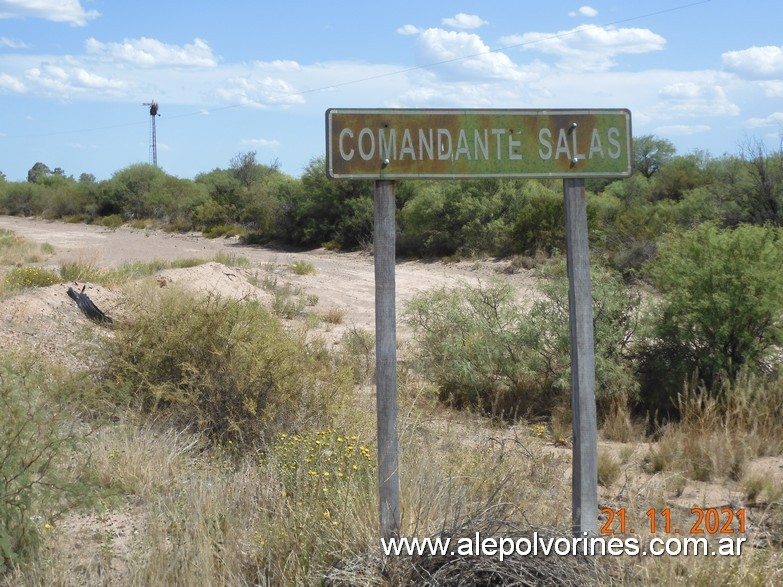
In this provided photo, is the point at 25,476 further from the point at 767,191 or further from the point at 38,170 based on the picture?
the point at 38,170

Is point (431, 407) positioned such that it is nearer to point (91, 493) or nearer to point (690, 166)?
point (91, 493)

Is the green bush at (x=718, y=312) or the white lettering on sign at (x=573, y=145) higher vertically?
the white lettering on sign at (x=573, y=145)

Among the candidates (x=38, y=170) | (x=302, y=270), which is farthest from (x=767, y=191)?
(x=38, y=170)

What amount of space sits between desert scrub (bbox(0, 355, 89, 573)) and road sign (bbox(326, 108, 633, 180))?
205cm

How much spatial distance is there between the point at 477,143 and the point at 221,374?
12.3 ft

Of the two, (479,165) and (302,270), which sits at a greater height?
(479,165)

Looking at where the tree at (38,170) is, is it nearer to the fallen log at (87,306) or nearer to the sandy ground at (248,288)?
the sandy ground at (248,288)

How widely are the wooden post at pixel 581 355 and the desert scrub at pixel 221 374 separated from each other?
2930mm

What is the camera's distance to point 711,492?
6941 millimetres

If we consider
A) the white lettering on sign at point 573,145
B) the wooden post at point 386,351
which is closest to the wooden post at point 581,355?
the white lettering on sign at point 573,145

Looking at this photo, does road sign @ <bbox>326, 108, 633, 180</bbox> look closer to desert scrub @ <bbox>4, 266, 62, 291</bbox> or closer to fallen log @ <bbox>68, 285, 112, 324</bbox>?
fallen log @ <bbox>68, 285, 112, 324</bbox>
